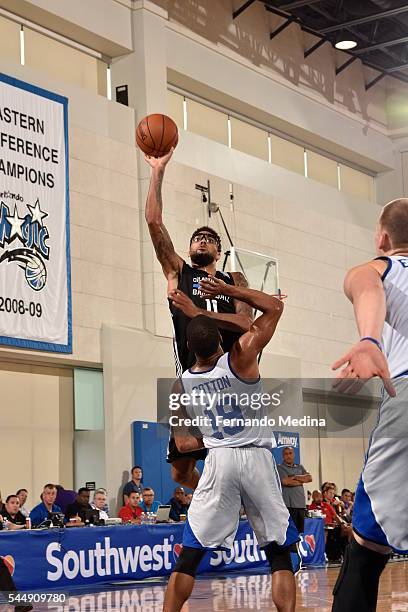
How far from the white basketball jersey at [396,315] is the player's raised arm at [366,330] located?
51 mm

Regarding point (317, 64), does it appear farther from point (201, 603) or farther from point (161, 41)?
point (201, 603)

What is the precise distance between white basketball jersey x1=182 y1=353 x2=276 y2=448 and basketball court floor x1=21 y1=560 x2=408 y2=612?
3.39 metres

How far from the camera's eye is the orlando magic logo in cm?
1634

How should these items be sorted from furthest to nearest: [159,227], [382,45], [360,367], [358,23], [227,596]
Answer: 1. [382,45]
2. [358,23]
3. [227,596]
4. [159,227]
5. [360,367]

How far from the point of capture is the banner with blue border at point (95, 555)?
34.0ft

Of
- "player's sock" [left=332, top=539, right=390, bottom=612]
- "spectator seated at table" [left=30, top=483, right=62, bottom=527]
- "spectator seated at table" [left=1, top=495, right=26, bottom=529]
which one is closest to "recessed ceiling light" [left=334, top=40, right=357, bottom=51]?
"spectator seated at table" [left=30, top=483, right=62, bottom=527]

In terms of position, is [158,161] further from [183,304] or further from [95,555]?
[95,555]

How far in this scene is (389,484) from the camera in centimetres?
355

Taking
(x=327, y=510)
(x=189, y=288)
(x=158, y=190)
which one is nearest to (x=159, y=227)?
(x=158, y=190)

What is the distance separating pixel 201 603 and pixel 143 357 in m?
9.27

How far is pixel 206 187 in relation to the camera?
2108 centimetres

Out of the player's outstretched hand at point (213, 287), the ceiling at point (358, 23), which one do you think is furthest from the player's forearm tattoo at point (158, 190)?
the ceiling at point (358, 23)

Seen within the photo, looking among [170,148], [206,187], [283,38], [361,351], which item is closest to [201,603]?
[170,148]

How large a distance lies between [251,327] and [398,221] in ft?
6.73
